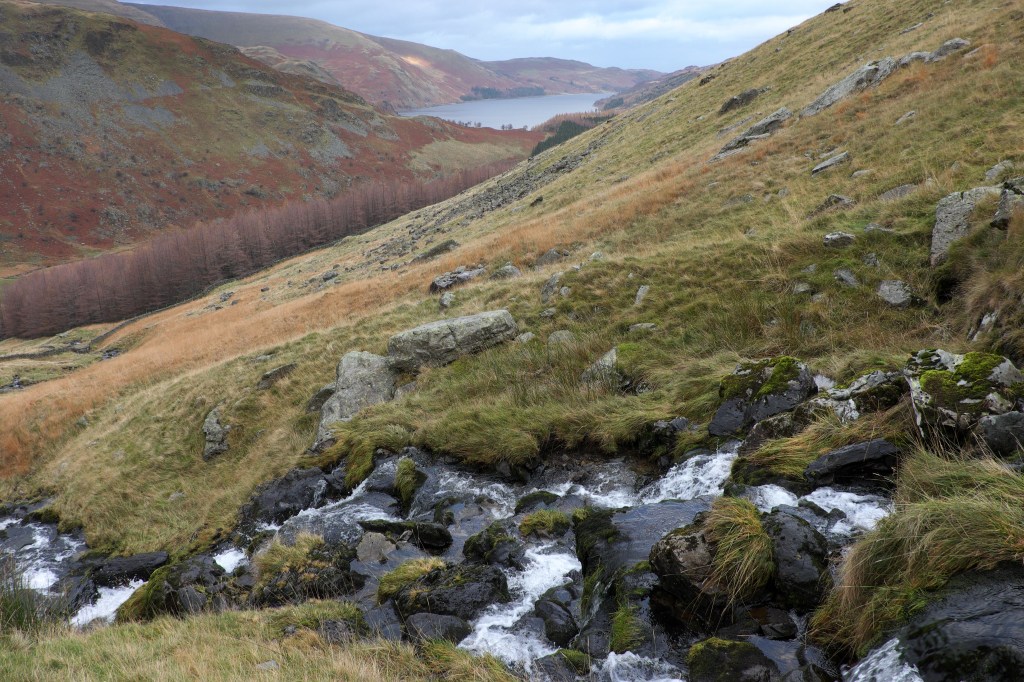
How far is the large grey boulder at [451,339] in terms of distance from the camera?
15.5 meters

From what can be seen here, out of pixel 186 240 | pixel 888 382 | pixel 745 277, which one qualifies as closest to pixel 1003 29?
pixel 745 277

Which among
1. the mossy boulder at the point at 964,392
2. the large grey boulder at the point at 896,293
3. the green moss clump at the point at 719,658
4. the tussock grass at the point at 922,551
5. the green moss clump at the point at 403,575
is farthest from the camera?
the large grey boulder at the point at 896,293

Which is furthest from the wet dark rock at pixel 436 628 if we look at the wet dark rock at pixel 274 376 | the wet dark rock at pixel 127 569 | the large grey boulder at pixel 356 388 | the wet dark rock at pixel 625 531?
the wet dark rock at pixel 274 376

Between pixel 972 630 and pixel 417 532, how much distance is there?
7611 mm

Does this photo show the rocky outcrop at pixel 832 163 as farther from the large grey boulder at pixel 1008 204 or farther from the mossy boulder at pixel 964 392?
the mossy boulder at pixel 964 392

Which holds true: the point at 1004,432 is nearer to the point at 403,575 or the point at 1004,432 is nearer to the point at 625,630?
the point at 625,630

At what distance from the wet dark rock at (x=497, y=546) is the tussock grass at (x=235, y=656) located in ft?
6.41

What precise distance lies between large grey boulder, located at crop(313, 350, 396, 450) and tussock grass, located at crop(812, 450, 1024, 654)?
40.0 ft

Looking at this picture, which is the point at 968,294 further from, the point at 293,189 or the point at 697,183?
the point at 293,189

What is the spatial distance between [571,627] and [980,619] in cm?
398

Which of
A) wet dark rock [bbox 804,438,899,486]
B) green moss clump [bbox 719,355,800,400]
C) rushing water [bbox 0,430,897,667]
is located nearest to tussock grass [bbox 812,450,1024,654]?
rushing water [bbox 0,430,897,667]

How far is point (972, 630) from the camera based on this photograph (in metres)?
3.70

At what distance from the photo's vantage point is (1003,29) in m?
22.0

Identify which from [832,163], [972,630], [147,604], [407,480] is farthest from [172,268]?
[972,630]
